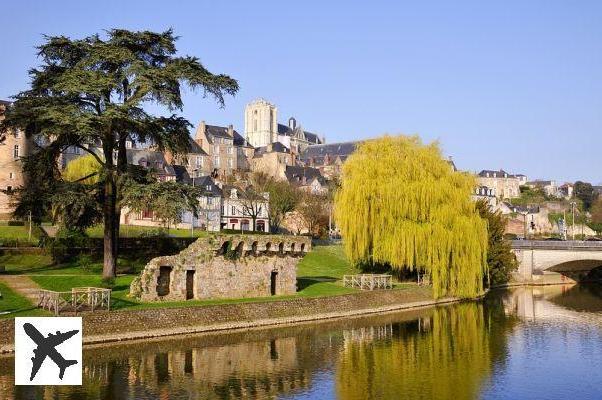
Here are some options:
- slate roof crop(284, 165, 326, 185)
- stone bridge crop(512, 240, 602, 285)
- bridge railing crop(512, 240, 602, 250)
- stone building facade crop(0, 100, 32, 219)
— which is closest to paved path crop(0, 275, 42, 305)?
stone building facade crop(0, 100, 32, 219)

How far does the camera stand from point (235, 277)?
41.5 m

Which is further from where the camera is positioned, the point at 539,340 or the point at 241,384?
the point at 539,340

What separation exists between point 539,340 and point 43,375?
2784 cm

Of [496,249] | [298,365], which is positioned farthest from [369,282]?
[298,365]

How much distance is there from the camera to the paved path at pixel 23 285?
35.3 meters

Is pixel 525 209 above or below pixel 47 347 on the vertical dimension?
above

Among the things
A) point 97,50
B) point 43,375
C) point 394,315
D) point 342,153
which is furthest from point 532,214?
point 43,375

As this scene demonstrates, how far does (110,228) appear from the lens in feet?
137

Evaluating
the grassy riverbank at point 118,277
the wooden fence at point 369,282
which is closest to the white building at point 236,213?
the grassy riverbank at point 118,277

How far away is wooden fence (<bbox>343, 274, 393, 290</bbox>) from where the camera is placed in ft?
164

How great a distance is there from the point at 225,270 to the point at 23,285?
36.9 feet

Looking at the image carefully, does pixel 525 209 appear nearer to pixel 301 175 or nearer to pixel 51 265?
pixel 301 175

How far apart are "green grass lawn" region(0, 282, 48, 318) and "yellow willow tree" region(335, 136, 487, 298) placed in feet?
83.6

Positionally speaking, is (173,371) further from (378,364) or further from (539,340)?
(539,340)
